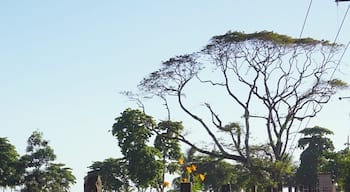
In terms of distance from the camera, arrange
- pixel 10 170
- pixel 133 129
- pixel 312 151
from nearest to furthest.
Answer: pixel 133 129 < pixel 10 170 < pixel 312 151

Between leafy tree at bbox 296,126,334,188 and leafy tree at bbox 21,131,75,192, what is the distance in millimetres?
23407

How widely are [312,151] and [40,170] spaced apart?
91.6 ft

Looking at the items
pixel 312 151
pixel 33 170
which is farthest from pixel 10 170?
pixel 312 151

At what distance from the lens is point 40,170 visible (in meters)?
62.1

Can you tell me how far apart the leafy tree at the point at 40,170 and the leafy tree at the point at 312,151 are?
76.8 ft

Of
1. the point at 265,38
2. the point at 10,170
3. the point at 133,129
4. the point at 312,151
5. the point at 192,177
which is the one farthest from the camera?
the point at 312,151

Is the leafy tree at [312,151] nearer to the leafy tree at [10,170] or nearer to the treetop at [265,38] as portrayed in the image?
the treetop at [265,38]

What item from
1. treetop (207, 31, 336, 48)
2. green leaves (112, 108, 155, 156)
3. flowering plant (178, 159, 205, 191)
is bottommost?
flowering plant (178, 159, 205, 191)

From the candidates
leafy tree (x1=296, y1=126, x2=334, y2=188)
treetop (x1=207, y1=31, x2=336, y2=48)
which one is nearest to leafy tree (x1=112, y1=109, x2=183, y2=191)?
treetop (x1=207, y1=31, x2=336, y2=48)

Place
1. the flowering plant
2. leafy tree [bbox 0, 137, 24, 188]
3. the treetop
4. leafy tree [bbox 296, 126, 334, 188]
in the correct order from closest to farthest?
the flowering plant, the treetop, leafy tree [bbox 0, 137, 24, 188], leafy tree [bbox 296, 126, 334, 188]

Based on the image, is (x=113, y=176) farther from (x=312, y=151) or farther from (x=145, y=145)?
(x=312, y=151)

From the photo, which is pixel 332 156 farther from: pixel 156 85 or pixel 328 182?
pixel 328 182

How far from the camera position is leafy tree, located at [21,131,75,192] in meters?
60.8

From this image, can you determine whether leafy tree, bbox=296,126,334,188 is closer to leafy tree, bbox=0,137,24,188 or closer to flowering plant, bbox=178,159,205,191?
leafy tree, bbox=0,137,24,188
